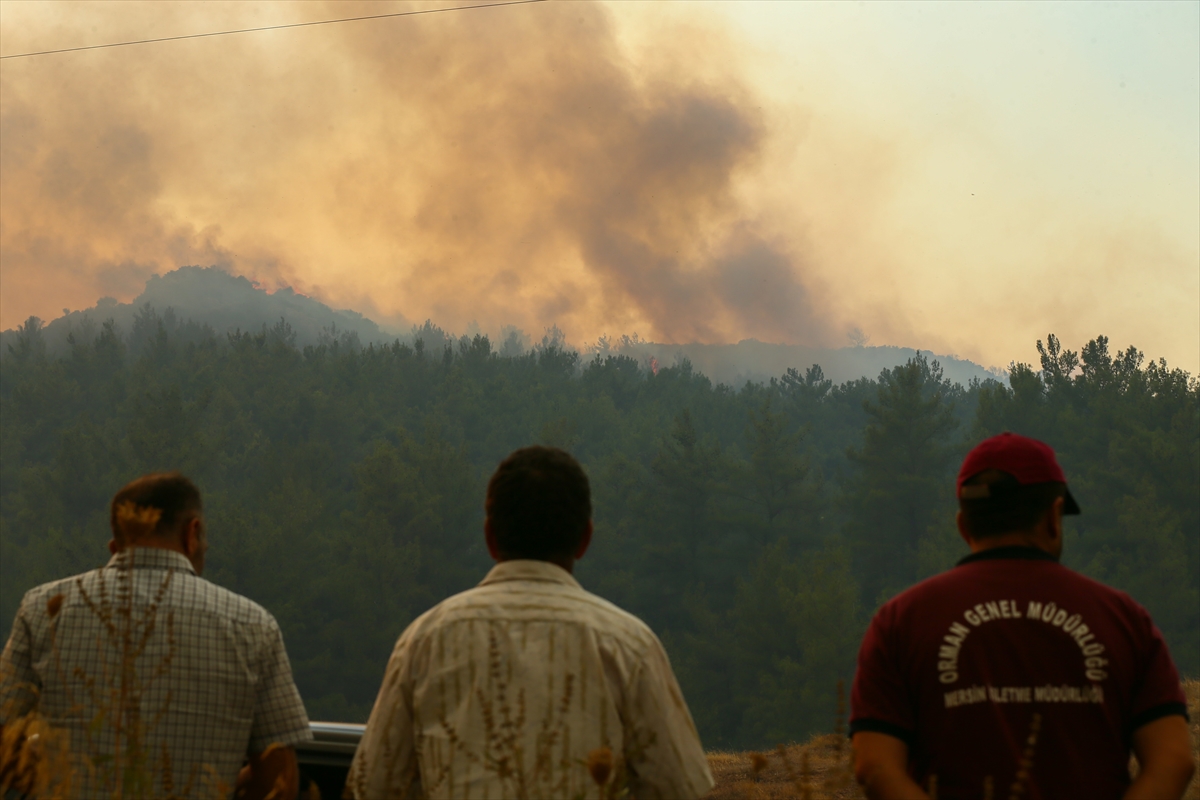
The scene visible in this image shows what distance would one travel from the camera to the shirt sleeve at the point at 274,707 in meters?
2.17

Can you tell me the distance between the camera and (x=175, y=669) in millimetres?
2102

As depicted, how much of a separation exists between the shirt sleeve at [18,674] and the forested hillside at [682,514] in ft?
99.7

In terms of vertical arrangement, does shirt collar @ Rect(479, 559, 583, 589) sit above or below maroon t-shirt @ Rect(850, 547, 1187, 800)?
above

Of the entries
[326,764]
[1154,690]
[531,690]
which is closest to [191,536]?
[326,764]

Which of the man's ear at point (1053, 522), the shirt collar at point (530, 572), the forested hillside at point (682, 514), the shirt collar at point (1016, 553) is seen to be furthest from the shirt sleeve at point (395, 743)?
the forested hillside at point (682, 514)

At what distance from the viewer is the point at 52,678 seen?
6.86 ft

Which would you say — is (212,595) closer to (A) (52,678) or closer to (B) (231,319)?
(A) (52,678)

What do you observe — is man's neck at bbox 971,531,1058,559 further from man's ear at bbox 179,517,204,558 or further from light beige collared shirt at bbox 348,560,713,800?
man's ear at bbox 179,517,204,558

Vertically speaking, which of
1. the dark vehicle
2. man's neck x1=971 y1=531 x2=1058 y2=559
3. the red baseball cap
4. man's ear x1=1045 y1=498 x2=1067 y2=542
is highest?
the red baseball cap

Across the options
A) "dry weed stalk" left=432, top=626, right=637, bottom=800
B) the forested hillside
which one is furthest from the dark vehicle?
the forested hillside

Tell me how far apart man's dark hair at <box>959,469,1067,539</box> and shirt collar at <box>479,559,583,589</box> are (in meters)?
0.69

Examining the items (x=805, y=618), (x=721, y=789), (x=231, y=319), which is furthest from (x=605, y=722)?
(x=231, y=319)

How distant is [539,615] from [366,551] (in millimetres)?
36824

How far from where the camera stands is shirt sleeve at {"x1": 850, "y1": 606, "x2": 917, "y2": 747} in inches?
70.2
